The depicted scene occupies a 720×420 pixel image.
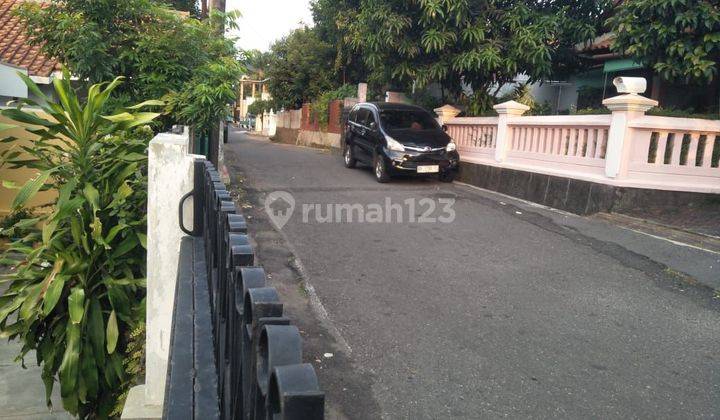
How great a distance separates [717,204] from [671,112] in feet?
4.99

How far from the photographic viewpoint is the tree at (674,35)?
8.54 metres

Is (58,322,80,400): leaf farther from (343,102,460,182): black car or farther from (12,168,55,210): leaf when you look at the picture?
(343,102,460,182): black car

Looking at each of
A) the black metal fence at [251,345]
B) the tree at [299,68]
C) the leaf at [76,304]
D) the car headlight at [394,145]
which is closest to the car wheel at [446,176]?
the car headlight at [394,145]

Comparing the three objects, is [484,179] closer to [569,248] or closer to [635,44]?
[635,44]

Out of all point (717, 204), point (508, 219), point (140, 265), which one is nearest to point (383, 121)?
point (508, 219)

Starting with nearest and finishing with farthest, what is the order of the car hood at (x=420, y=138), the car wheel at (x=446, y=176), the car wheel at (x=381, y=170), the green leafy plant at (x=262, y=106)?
the car hood at (x=420, y=138)
the car wheel at (x=381, y=170)
the car wheel at (x=446, y=176)
the green leafy plant at (x=262, y=106)

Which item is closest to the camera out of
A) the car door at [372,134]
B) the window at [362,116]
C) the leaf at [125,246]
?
the leaf at [125,246]

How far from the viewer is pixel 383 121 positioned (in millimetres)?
13102

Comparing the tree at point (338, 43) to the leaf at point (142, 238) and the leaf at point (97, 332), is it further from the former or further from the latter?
the leaf at point (97, 332)

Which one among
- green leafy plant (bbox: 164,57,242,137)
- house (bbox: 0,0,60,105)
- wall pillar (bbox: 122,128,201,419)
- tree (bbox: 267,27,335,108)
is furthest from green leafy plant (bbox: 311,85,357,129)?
wall pillar (bbox: 122,128,201,419)

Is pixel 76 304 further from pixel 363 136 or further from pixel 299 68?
pixel 299 68

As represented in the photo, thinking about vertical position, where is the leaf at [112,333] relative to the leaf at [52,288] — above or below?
below

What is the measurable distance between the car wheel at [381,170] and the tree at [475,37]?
242cm

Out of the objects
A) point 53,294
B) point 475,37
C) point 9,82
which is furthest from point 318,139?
point 53,294
